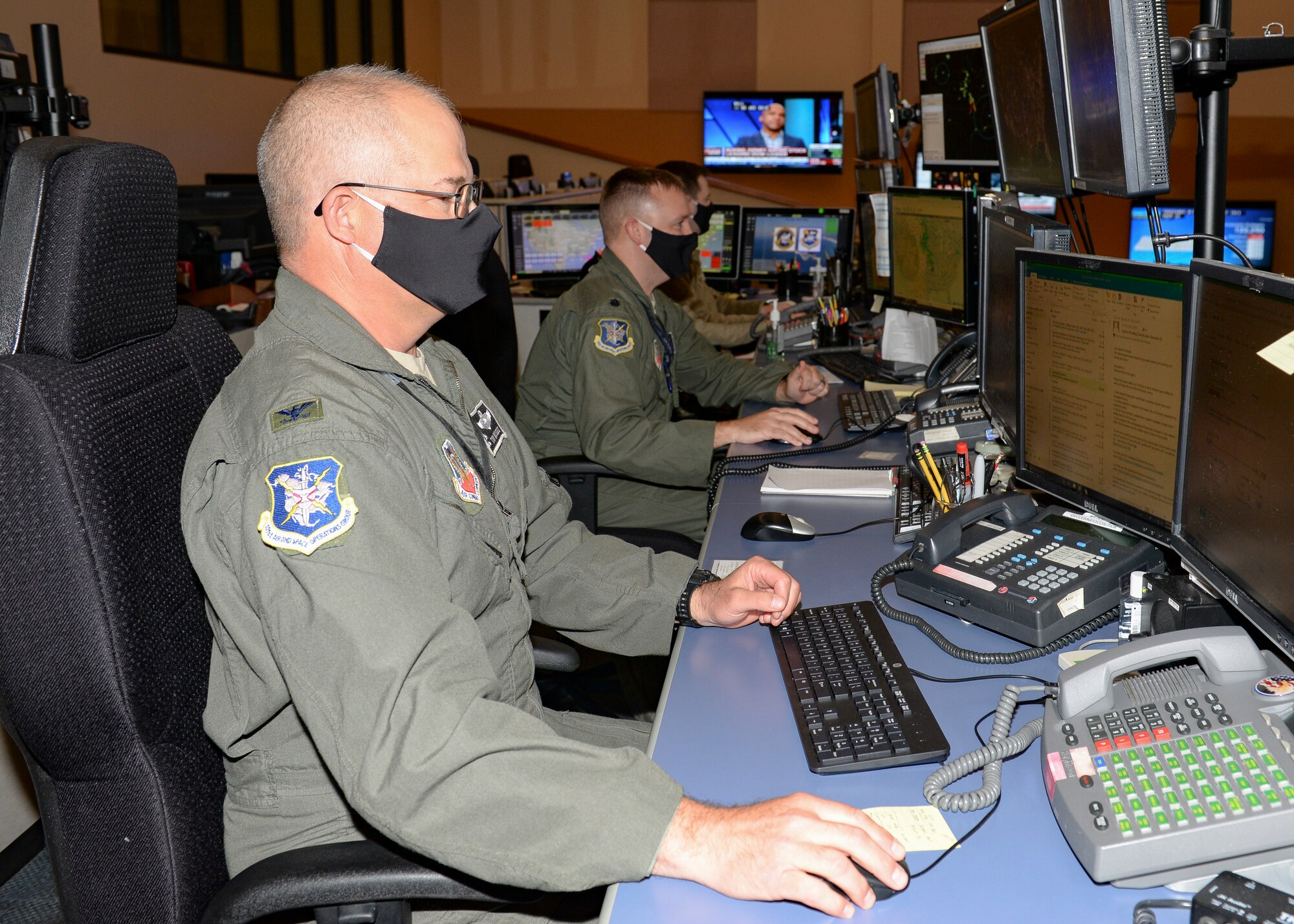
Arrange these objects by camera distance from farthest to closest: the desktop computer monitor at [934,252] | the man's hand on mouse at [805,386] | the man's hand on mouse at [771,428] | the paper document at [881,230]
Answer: the paper document at [881,230] < the man's hand on mouse at [805,386] < the desktop computer monitor at [934,252] < the man's hand on mouse at [771,428]

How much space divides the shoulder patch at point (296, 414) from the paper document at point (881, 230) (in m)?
2.66

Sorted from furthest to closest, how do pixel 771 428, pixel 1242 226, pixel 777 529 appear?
pixel 1242 226 → pixel 771 428 → pixel 777 529

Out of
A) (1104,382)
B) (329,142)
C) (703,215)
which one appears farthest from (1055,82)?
(703,215)

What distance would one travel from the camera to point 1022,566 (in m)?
1.35

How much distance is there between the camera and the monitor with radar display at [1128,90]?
128 centimetres

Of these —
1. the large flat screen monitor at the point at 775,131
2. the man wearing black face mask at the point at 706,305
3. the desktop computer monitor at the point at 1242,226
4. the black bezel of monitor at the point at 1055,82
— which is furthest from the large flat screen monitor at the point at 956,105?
the large flat screen monitor at the point at 775,131

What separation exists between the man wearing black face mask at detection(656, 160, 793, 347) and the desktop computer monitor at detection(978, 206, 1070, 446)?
2226mm

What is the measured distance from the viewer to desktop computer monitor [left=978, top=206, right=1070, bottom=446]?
5.22 ft

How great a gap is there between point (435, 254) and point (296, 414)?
1.09 feet

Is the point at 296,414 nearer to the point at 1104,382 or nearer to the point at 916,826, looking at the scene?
the point at 916,826

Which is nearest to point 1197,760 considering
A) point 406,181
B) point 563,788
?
point 563,788

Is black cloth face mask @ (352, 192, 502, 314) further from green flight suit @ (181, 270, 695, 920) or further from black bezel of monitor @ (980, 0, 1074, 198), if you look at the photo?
black bezel of monitor @ (980, 0, 1074, 198)

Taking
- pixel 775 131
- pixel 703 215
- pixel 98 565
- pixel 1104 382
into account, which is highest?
pixel 775 131

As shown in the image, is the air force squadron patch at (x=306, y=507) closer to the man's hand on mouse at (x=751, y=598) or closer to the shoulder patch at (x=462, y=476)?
the shoulder patch at (x=462, y=476)
